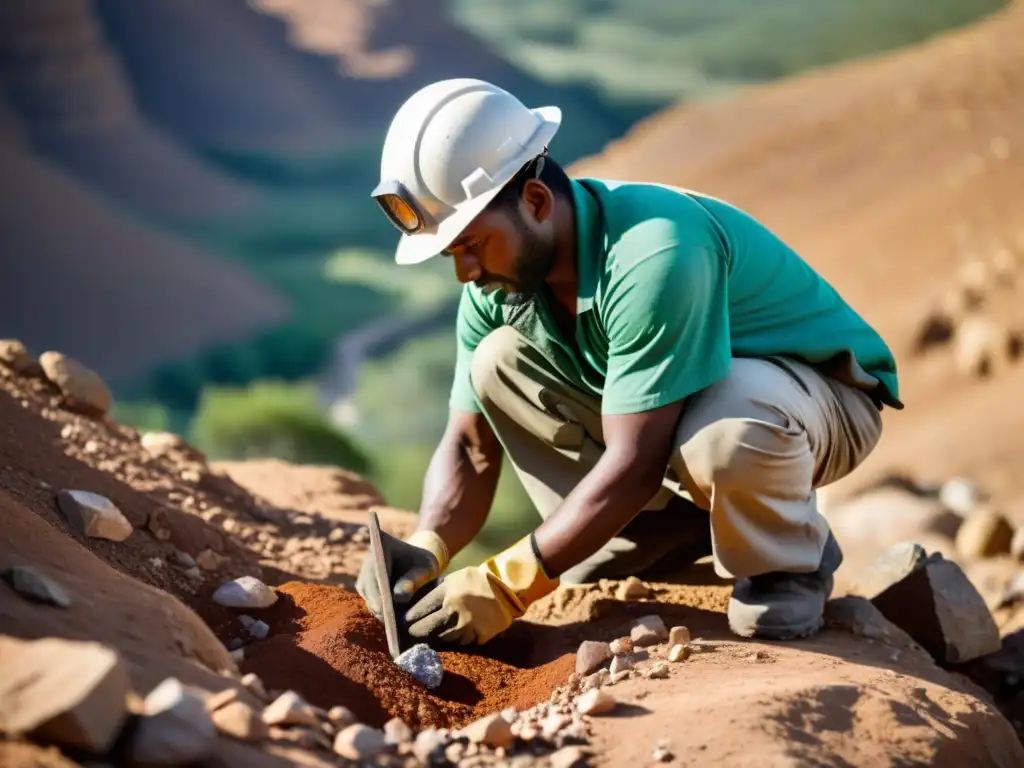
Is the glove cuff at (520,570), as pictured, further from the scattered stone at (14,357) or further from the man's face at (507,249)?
the scattered stone at (14,357)

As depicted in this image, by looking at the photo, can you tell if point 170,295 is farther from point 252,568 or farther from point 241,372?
point 252,568

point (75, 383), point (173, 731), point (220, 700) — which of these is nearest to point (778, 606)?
point (220, 700)

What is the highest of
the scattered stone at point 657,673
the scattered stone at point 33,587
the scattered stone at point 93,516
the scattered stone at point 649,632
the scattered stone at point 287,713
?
the scattered stone at point 93,516

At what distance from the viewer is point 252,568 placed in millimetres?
3113

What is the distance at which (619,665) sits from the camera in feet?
8.38

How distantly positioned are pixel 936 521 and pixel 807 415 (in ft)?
10.2

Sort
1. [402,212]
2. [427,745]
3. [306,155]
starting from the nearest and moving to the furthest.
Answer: [427,745], [402,212], [306,155]

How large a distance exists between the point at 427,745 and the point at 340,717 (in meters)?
0.16

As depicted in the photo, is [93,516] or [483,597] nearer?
[483,597]

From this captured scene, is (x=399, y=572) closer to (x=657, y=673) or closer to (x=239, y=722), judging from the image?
(x=657, y=673)

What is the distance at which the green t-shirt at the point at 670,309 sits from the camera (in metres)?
2.51

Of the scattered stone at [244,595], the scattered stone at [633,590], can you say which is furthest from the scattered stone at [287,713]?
the scattered stone at [633,590]

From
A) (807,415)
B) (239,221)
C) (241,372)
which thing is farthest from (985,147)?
(807,415)

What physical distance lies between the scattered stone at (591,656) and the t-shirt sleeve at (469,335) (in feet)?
2.23
